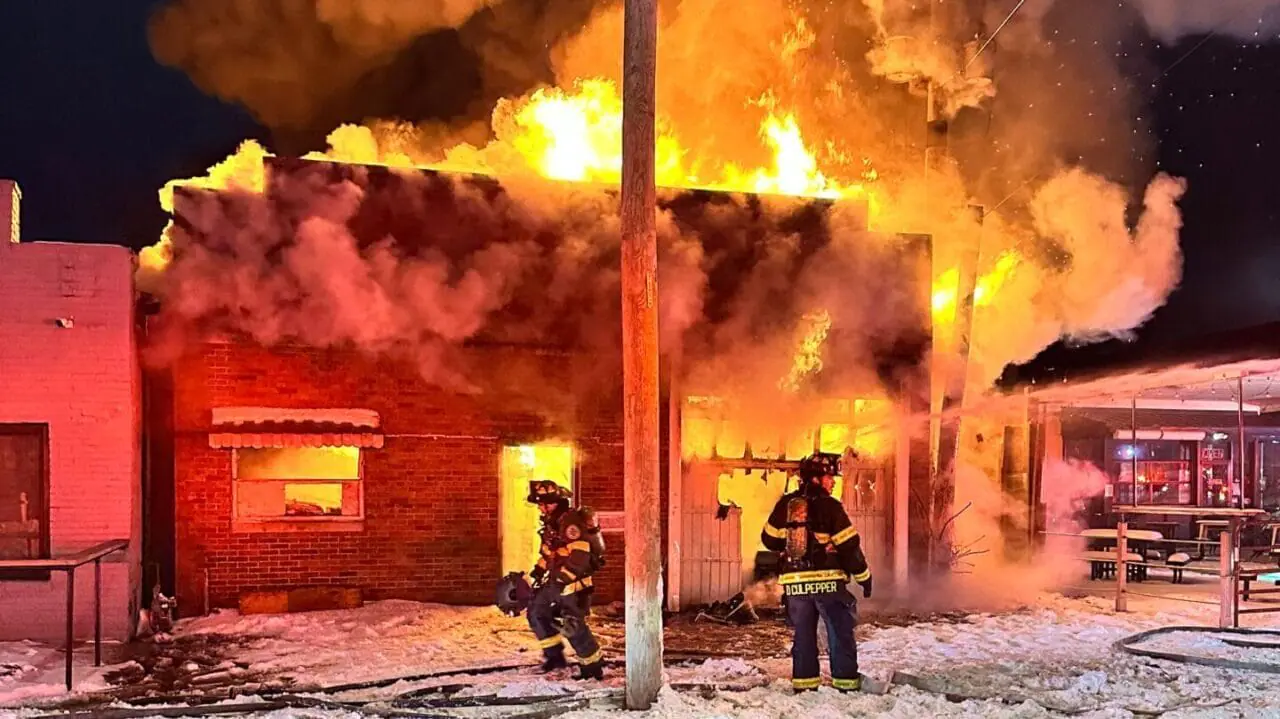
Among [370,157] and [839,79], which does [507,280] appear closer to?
[370,157]

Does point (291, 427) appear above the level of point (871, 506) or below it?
above

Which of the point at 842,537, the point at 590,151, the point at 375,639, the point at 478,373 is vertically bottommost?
the point at 375,639

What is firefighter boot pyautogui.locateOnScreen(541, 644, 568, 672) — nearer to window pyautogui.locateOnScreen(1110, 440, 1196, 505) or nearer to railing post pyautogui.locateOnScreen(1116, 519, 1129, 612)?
railing post pyautogui.locateOnScreen(1116, 519, 1129, 612)

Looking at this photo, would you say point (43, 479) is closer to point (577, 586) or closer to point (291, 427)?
point (291, 427)

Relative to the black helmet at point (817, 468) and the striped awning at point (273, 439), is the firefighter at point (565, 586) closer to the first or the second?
the black helmet at point (817, 468)

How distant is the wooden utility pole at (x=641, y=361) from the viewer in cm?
643

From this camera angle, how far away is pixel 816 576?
7.20m

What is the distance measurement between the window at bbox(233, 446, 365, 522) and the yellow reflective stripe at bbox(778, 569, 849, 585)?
17.7 feet

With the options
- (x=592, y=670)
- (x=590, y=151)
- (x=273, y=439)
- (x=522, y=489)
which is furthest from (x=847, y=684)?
(x=590, y=151)

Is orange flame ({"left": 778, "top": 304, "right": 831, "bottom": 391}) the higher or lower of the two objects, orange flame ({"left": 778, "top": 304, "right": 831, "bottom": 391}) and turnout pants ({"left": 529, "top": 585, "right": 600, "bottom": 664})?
the higher

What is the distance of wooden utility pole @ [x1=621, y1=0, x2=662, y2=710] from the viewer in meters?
6.43

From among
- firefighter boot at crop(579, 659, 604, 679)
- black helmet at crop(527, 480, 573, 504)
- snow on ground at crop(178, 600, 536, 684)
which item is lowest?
snow on ground at crop(178, 600, 536, 684)

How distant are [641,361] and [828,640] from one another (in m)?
2.58

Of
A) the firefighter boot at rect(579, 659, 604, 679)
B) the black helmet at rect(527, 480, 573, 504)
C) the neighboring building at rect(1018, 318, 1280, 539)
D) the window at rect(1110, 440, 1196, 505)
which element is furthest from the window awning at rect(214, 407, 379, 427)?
the window at rect(1110, 440, 1196, 505)
